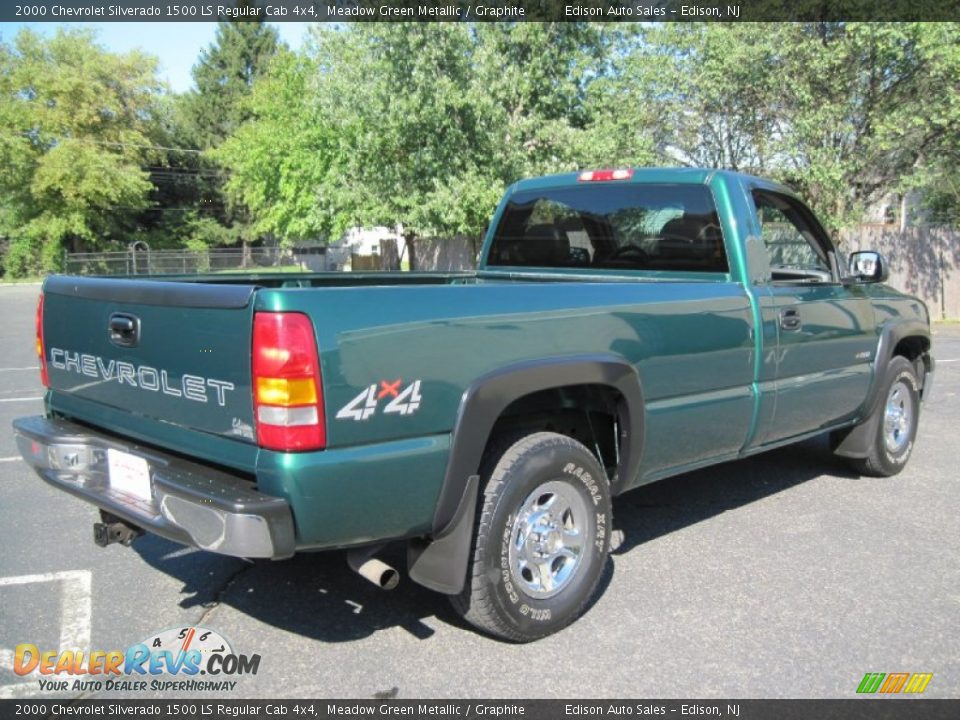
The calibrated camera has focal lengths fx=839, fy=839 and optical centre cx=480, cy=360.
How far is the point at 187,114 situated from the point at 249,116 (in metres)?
4.89

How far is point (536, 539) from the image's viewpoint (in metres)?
3.40

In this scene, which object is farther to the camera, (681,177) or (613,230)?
(613,230)

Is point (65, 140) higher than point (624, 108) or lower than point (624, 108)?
higher

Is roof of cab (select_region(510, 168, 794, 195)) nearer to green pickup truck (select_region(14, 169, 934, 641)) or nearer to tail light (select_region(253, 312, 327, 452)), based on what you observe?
green pickup truck (select_region(14, 169, 934, 641))

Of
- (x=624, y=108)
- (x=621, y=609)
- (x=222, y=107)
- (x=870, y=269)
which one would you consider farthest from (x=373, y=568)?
(x=222, y=107)

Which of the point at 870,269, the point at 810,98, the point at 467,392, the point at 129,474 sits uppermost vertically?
the point at 810,98

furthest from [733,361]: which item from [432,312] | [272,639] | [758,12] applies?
A: [758,12]

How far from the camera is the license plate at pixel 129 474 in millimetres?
3084

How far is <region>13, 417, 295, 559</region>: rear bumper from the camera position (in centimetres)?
263

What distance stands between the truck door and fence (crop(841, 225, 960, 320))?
43.7 ft

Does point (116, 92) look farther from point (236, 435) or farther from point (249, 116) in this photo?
point (236, 435)

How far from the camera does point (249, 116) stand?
185 feet

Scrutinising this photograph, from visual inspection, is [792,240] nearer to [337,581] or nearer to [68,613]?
[337,581]

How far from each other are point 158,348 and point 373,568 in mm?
1116
